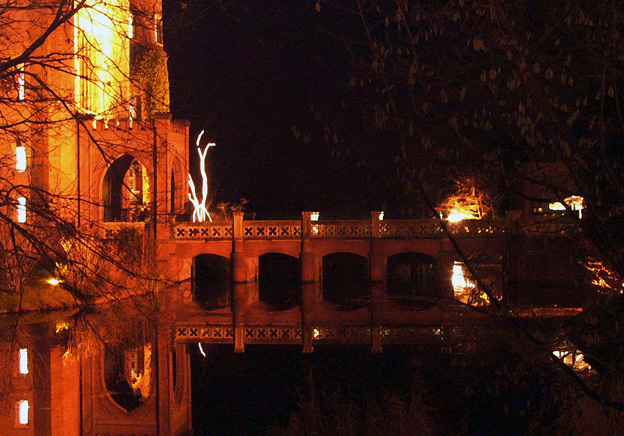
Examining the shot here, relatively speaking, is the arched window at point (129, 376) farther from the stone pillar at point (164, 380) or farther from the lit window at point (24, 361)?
the lit window at point (24, 361)

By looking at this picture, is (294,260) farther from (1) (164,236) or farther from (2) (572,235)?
(2) (572,235)

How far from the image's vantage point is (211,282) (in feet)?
118

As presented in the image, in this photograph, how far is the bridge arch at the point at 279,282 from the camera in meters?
29.2

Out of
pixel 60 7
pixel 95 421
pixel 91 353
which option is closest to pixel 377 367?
pixel 95 421

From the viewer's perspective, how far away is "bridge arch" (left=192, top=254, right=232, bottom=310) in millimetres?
28984

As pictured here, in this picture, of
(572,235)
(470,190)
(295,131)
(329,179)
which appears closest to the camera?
(295,131)

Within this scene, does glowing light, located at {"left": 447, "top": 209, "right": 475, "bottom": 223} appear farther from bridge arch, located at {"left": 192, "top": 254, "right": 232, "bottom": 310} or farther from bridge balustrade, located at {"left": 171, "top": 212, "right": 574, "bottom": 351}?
bridge arch, located at {"left": 192, "top": 254, "right": 232, "bottom": 310}

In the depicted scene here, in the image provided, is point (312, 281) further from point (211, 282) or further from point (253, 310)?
point (211, 282)

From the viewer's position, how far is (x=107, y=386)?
672 inches

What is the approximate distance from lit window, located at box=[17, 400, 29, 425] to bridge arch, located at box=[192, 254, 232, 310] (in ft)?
43.9

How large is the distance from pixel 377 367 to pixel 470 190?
59.5 feet

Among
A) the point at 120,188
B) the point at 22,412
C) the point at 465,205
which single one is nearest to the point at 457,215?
the point at 465,205

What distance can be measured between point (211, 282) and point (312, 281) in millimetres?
6235

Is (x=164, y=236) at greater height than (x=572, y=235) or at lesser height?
greater
